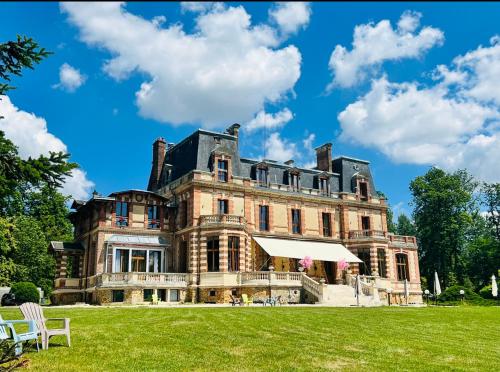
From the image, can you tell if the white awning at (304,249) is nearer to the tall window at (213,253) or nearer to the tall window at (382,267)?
the tall window at (382,267)

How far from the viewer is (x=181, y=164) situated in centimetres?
3450

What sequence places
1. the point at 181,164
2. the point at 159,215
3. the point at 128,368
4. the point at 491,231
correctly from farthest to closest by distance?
the point at 491,231 < the point at 181,164 < the point at 159,215 < the point at 128,368

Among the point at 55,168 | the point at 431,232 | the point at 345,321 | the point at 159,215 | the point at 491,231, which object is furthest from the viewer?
the point at 491,231

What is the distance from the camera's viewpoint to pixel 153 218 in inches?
1265

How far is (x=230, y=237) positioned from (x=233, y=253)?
1030 millimetres

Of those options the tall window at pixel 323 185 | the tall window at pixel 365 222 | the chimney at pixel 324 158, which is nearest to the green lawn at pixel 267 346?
the tall window at pixel 323 185

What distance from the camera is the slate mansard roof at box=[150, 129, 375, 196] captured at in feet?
108

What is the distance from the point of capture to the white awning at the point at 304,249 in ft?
103

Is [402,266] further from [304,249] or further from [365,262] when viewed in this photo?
[304,249]

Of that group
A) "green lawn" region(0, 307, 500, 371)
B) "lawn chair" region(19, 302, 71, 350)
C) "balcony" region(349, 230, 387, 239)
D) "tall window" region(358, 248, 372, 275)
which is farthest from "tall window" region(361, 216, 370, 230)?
"lawn chair" region(19, 302, 71, 350)

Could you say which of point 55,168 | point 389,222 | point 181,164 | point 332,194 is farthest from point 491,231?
point 55,168

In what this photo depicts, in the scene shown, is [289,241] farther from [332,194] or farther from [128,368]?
[128,368]

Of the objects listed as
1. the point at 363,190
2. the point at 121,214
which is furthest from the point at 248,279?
the point at 363,190

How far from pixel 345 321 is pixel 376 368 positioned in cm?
683
